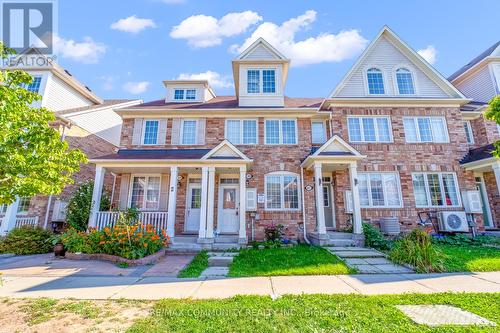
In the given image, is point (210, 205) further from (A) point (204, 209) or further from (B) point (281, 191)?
(B) point (281, 191)

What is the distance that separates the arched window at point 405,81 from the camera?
12141mm

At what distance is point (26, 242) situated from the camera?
8.96m

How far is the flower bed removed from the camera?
7504 mm

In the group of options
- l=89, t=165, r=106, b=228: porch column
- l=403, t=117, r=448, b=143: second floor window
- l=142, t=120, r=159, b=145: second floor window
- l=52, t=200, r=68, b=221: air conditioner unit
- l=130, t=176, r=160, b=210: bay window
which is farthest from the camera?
l=142, t=120, r=159, b=145: second floor window

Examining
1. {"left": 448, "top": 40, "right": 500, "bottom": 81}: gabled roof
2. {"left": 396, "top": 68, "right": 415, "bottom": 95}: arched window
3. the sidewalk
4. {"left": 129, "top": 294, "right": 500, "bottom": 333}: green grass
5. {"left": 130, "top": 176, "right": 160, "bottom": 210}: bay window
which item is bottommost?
the sidewalk

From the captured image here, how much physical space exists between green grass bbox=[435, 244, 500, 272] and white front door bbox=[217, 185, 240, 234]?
787 cm

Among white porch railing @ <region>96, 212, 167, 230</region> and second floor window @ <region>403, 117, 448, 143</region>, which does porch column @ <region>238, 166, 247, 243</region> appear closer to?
white porch railing @ <region>96, 212, 167, 230</region>

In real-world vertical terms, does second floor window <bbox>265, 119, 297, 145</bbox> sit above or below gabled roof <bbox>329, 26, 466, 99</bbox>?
below

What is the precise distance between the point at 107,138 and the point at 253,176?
11.0 meters

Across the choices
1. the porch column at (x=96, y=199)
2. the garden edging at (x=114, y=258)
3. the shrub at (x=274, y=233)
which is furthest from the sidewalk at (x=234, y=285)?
the shrub at (x=274, y=233)

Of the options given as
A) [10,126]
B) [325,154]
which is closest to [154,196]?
[10,126]

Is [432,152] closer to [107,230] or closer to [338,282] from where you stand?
[338,282]

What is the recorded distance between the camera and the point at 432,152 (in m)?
11.3

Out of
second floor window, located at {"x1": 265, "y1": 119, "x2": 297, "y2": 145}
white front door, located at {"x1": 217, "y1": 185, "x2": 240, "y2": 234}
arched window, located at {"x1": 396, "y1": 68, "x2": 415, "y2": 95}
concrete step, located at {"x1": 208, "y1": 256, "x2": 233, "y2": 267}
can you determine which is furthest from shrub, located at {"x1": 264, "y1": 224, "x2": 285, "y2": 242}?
arched window, located at {"x1": 396, "y1": 68, "x2": 415, "y2": 95}
